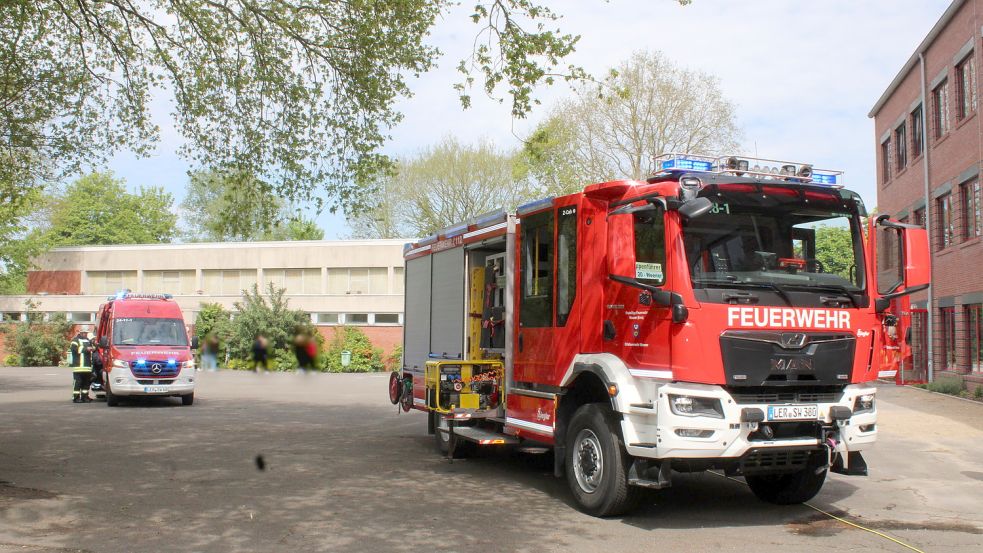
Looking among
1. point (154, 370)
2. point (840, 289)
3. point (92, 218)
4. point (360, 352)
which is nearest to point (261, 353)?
point (840, 289)

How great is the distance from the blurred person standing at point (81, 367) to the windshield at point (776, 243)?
17964mm

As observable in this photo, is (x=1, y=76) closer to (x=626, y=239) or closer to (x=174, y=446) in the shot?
(x=174, y=446)

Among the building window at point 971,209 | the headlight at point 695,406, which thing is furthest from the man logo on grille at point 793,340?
the building window at point 971,209

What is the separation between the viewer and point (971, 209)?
73.6 feet

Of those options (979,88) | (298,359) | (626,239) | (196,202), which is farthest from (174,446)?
(979,88)

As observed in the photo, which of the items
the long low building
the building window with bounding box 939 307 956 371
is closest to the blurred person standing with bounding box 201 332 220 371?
the building window with bounding box 939 307 956 371

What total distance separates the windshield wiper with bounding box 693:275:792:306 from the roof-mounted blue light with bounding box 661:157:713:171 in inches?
45.2

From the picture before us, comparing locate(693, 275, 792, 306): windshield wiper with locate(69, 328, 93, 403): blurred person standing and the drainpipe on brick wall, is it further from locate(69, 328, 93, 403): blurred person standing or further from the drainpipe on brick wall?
the drainpipe on brick wall

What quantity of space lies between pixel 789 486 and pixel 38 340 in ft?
149

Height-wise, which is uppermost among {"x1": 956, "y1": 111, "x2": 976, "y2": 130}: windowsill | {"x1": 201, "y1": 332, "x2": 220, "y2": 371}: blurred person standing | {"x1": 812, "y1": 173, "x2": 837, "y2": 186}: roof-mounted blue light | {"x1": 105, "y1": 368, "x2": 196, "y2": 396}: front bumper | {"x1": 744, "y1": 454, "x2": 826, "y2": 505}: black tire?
{"x1": 956, "y1": 111, "x2": 976, "y2": 130}: windowsill

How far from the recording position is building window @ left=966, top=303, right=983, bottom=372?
22.0 meters

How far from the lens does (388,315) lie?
4528 centimetres

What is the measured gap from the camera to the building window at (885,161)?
107 ft

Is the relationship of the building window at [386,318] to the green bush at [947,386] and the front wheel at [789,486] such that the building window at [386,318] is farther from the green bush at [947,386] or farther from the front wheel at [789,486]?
the front wheel at [789,486]
